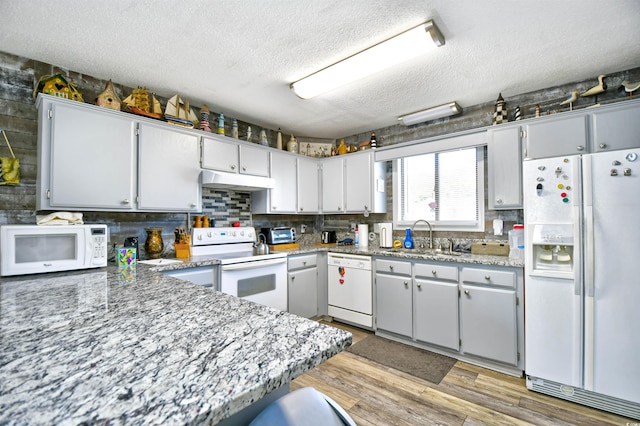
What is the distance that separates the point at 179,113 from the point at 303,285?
2255 millimetres

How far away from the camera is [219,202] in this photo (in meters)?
3.31

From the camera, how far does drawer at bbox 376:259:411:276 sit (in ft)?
9.51

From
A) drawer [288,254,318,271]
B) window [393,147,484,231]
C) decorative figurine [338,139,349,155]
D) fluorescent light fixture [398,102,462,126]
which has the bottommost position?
drawer [288,254,318,271]

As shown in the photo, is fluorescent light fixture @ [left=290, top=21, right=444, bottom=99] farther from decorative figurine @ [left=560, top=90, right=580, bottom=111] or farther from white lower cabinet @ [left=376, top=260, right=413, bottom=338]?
white lower cabinet @ [left=376, top=260, right=413, bottom=338]

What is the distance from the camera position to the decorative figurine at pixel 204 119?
294 centimetres

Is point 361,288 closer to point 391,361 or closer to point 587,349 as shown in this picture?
point 391,361

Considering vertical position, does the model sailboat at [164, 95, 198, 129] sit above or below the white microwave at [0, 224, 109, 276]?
above

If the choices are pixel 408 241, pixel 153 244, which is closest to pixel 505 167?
pixel 408 241

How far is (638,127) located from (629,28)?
693 mm

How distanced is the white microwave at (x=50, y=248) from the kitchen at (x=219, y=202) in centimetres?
Result: 50

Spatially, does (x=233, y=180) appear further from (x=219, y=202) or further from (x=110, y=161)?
(x=110, y=161)

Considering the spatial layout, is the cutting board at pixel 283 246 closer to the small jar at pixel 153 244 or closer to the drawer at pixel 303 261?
the drawer at pixel 303 261

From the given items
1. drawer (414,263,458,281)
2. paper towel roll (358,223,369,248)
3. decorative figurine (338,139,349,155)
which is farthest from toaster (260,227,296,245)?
drawer (414,263,458,281)

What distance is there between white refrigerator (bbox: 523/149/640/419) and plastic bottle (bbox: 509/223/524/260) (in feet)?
1.17
